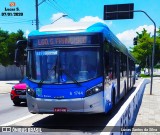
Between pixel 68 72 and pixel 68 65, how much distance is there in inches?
8.5

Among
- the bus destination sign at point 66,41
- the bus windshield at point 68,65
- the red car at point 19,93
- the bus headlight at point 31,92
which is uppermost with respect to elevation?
the bus destination sign at point 66,41

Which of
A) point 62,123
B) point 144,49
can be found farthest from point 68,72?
point 144,49

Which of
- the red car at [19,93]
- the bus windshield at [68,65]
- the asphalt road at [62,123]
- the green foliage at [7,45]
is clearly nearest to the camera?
the asphalt road at [62,123]

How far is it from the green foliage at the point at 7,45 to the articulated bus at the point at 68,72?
44163mm

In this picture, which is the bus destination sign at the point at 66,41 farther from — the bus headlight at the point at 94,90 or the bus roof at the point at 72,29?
the bus headlight at the point at 94,90

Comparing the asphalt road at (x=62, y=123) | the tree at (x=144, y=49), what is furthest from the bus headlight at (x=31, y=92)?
the tree at (x=144, y=49)

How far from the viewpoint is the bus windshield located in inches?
387

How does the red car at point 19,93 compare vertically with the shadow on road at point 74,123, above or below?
above

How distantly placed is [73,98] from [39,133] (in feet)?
4.62

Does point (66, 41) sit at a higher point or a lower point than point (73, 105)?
higher

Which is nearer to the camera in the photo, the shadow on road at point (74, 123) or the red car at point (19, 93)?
the shadow on road at point (74, 123)

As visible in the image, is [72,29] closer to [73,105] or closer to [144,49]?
[73,105]

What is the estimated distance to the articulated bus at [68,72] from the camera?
9664mm

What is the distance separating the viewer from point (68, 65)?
9.89 m
